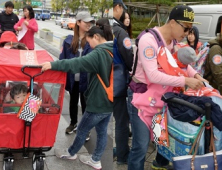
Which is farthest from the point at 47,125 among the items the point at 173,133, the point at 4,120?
the point at 173,133

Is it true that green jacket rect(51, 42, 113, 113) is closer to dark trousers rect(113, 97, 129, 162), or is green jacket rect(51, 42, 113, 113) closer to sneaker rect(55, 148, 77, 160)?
dark trousers rect(113, 97, 129, 162)

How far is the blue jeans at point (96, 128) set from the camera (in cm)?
235

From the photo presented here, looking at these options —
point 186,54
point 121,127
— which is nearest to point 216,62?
point 186,54

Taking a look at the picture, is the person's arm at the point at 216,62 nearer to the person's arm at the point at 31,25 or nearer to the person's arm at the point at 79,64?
the person's arm at the point at 79,64

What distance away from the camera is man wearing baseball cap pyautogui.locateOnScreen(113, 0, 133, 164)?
6.47 ft

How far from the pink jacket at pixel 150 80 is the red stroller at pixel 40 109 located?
758 millimetres

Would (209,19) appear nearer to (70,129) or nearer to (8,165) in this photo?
(70,129)

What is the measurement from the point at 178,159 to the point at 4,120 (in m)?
1.36

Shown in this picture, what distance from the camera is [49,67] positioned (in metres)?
2.01

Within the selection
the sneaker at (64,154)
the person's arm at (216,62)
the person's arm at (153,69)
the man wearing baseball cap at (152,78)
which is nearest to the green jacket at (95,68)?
the man wearing baseball cap at (152,78)

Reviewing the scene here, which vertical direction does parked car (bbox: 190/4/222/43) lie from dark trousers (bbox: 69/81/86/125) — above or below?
above

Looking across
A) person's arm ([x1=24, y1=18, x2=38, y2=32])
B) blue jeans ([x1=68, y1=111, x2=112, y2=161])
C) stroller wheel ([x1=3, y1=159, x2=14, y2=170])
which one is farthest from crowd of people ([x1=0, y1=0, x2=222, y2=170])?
person's arm ([x1=24, y1=18, x2=38, y2=32])

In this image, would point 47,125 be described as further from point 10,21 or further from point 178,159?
point 10,21

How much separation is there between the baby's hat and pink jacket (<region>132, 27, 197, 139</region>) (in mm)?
68
